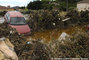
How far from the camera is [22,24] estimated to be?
1205 centimetres

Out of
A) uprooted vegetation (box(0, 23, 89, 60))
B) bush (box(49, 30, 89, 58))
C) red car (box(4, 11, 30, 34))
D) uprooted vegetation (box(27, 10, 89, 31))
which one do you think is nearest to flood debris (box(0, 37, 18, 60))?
uprooted vegetation (box(0, 23, 89, 60))

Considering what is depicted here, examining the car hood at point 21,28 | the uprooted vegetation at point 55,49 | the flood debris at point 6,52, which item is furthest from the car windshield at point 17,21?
the flood debris at point 6,52

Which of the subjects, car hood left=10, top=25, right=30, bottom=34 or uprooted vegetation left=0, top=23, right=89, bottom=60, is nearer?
uprooted vegetation left=0, top=23, right=89, bottom=60

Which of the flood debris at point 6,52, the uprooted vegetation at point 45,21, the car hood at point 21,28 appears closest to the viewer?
the flood debris at point 6,52

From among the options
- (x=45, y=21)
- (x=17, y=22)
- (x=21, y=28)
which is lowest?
(x=21, y=28)

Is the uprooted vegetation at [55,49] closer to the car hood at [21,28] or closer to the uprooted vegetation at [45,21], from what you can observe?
the car hood at [21,28]

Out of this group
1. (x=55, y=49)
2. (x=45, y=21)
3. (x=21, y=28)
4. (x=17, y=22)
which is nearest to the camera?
(x=55, y=49)

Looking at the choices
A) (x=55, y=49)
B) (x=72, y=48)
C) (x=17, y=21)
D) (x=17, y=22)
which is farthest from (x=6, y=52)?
(x=17, y=21)

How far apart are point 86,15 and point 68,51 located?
15.3m

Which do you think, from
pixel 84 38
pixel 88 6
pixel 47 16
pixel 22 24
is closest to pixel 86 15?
pixel 47 16

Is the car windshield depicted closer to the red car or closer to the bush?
the red car

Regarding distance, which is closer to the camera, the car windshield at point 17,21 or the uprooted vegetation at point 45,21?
the car windshield at point 17,21

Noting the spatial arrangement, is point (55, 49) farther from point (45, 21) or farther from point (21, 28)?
point (45, 21)

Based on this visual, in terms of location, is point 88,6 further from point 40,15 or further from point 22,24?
point 22,24
